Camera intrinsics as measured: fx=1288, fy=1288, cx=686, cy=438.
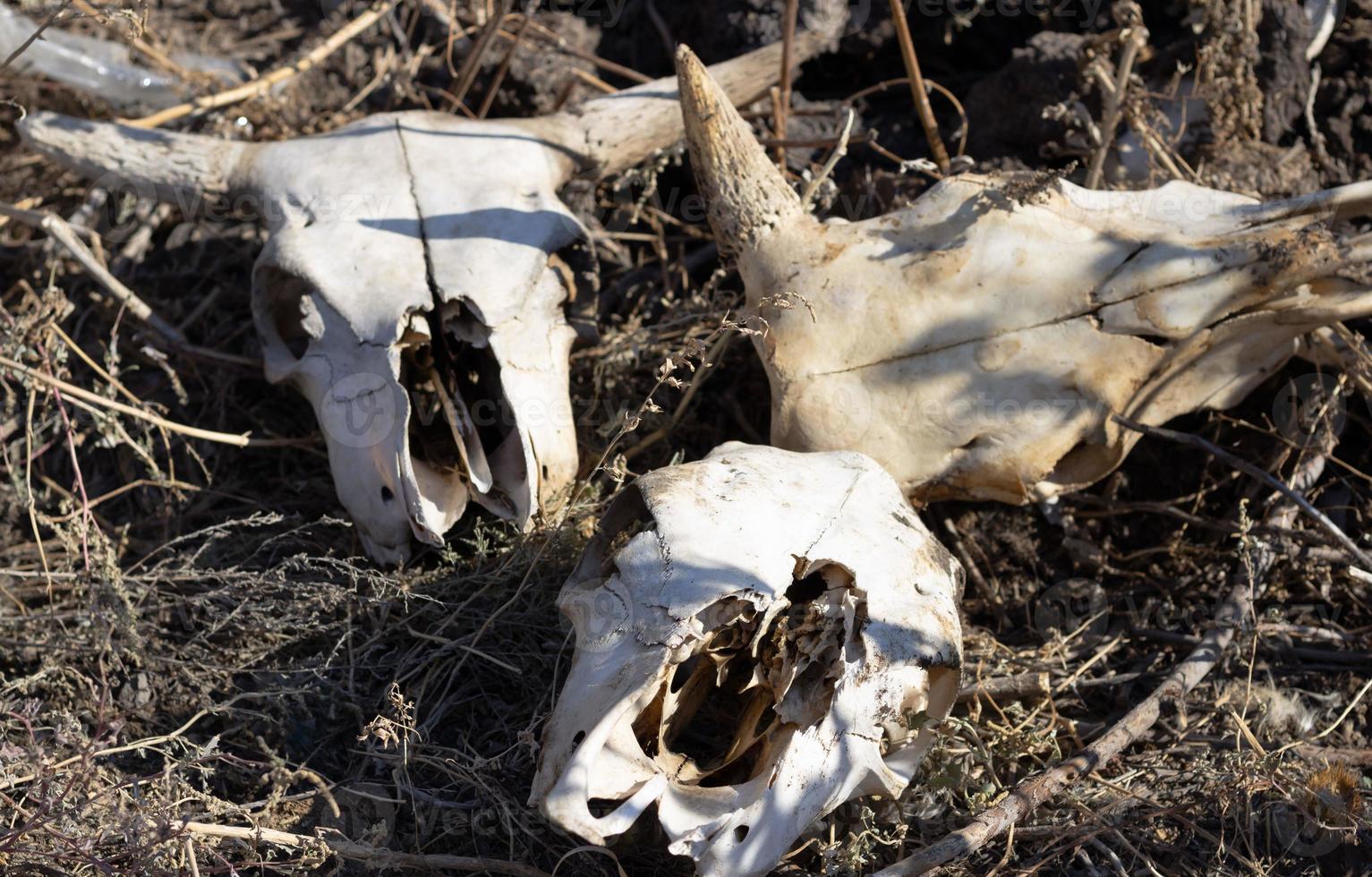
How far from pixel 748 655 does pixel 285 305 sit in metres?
1.56

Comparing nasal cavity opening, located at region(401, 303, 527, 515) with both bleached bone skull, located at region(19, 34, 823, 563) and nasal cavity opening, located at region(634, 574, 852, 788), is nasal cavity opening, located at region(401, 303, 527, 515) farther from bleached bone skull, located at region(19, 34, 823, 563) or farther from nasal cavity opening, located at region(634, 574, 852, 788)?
nasal cavity opening, located at region(634, 574, 852, 788)

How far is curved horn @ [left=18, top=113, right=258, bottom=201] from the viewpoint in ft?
10.9

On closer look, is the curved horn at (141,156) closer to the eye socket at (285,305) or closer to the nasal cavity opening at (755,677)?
the eye socket at (285,305)

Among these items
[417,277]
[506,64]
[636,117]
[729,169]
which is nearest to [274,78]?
[506,64]

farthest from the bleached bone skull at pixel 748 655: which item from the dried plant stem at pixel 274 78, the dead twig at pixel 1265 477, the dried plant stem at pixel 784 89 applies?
the dried plant stem at pixel 274 78

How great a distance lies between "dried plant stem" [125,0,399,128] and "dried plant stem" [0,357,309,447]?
2.85 feet

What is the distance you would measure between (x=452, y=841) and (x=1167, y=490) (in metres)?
2.03

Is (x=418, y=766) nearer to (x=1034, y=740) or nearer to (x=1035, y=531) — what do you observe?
(x=1034, y=740)

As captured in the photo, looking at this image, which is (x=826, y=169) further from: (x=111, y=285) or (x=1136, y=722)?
(x=111, y=285)

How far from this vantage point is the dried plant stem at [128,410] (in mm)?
3205

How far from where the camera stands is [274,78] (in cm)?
403

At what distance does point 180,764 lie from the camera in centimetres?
256

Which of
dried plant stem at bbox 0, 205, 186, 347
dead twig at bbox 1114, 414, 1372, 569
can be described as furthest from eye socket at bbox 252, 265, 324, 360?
dead twig at bbox 1114, 414, 1372, 569

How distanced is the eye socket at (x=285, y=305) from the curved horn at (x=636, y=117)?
2.63ft
